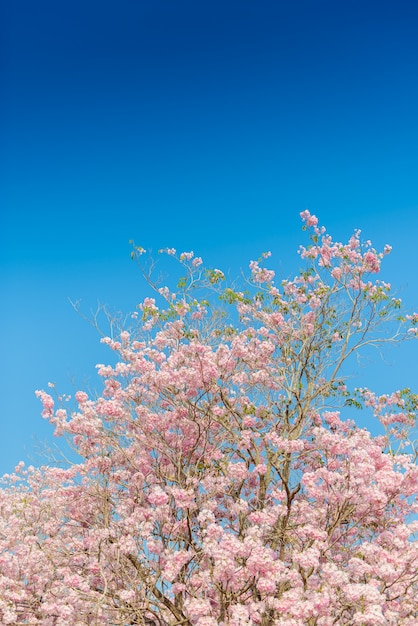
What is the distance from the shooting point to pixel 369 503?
26.8 ft

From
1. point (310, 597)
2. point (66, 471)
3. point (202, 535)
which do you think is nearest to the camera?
point (310, 597)

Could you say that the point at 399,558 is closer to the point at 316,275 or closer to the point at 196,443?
the point at 196,443

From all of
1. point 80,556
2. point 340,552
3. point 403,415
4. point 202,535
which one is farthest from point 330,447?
point 80,556

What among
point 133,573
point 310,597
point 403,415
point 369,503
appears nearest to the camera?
point 310,597

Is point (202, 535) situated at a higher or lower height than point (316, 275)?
lower

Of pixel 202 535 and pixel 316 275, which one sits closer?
pixel 202 535

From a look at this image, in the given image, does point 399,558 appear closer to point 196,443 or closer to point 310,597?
point 310,597

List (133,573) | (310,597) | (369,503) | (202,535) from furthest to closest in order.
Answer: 1. (133,573)
2. (369,503)
3. (202,535)
4. (310,597)

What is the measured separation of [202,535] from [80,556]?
2.31 m

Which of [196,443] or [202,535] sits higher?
[196,443]

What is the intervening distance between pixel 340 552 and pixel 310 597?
217 cm

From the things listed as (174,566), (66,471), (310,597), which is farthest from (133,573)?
(310,597)

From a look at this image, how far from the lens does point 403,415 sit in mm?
11250

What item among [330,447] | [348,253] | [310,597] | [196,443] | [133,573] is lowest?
[310,597]
